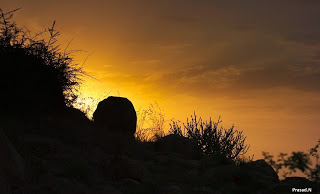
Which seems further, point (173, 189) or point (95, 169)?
point (95, 169)

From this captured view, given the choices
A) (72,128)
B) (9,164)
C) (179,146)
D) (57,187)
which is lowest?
(57,187)

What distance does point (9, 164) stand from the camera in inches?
217

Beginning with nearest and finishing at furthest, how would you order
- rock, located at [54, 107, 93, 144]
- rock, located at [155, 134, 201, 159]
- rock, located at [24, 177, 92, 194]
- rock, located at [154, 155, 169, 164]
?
rock, located at [24, 177, 92, 194] < rock, located at [54, 107, 93, 144] < rock, located at [154, 155, 169, 164] < rock, located at [155, 134, 201, 159]

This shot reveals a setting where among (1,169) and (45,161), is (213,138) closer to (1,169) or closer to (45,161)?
(45,161)

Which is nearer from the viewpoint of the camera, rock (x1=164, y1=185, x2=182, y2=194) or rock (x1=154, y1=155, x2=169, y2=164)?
rock (x1=164, y1=185, x2=182, y2=194)

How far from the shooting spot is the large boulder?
13.3 m

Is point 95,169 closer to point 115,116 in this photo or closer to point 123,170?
point 123,170

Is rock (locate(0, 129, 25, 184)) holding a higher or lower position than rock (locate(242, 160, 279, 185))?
lower

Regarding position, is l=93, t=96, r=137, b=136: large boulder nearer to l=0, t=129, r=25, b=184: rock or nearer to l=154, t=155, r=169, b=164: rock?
l=154, t=155, r=169, b=164: rock

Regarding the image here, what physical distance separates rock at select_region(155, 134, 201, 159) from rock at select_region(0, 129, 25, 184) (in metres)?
6.81

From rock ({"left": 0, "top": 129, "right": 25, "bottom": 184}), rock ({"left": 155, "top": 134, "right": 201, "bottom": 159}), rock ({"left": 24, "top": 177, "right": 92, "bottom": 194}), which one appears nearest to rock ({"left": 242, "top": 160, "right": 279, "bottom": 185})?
rock ({"left": 155, "top": 134, "right": 201, "bottom": 159})

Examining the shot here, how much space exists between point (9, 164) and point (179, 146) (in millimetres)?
7224

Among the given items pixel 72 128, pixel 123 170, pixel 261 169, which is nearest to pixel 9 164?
pixel 123 170

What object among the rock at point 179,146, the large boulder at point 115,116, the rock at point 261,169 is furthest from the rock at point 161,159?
the large boulder at point 115,116
